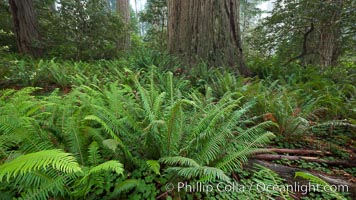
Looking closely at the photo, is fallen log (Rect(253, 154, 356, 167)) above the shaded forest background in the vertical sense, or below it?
below

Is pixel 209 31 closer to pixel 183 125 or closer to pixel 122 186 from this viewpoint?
pixel 183 125

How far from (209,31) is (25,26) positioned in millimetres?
5296

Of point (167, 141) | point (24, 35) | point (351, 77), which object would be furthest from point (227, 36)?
point (24, 35)

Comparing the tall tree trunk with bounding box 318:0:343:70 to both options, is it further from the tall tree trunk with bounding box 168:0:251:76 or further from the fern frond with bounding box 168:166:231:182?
the fern frond with bounding box 168:166:231:182

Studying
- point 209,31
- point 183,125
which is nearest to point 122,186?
point 183,125

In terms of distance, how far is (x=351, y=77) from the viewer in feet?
13.4

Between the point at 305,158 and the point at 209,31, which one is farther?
the point at 209,31

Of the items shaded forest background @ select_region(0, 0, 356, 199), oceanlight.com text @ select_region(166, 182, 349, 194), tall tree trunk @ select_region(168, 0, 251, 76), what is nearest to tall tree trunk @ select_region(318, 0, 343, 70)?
shaded forest background @ select_region(0, 0, 356, 199)

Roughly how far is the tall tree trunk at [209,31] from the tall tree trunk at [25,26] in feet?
14.3

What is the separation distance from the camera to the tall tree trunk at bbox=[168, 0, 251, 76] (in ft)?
13.4

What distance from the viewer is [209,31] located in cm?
410

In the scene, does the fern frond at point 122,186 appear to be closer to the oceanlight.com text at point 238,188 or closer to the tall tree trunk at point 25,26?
the oceanlight.com text at point 238,188

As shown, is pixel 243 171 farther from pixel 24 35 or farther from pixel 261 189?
pixel 24 35

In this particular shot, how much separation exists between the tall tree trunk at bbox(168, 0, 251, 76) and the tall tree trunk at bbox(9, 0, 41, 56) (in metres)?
4.37
